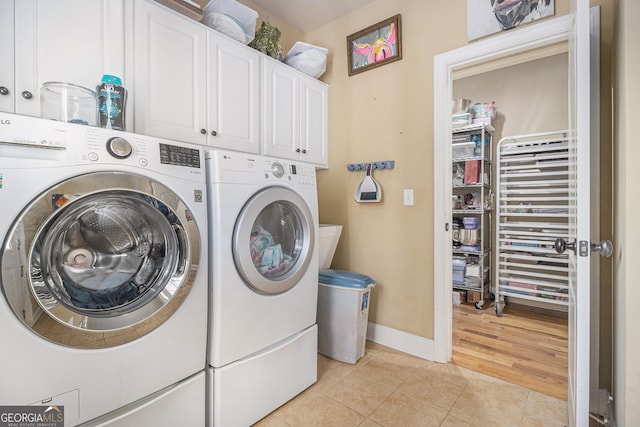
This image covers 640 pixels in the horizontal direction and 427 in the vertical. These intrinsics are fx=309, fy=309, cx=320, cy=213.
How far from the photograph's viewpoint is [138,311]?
1.08m

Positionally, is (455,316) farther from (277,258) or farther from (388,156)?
(277,258)

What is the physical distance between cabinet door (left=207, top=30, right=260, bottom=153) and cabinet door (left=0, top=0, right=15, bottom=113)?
2.50 feet

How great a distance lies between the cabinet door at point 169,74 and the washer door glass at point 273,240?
555mm

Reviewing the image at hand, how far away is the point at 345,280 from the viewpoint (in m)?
2.04

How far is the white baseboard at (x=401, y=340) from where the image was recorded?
6.90 feet

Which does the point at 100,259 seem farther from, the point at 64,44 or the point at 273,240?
the point at 64,44

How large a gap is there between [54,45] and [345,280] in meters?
1.84

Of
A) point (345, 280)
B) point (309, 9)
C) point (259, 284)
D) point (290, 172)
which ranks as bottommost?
point (345, 280)

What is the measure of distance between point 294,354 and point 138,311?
836 millimetres

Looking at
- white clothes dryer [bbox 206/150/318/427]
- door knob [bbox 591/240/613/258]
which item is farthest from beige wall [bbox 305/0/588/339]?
door knob [bbox 591/240/613/258]

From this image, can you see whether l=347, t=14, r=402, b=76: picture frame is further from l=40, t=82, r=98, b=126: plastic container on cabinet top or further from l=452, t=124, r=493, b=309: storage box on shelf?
l=40, t=82, r=98, b=126: plastic container on cabinet top

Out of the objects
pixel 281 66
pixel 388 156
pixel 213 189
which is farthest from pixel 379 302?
pixel 281 66
